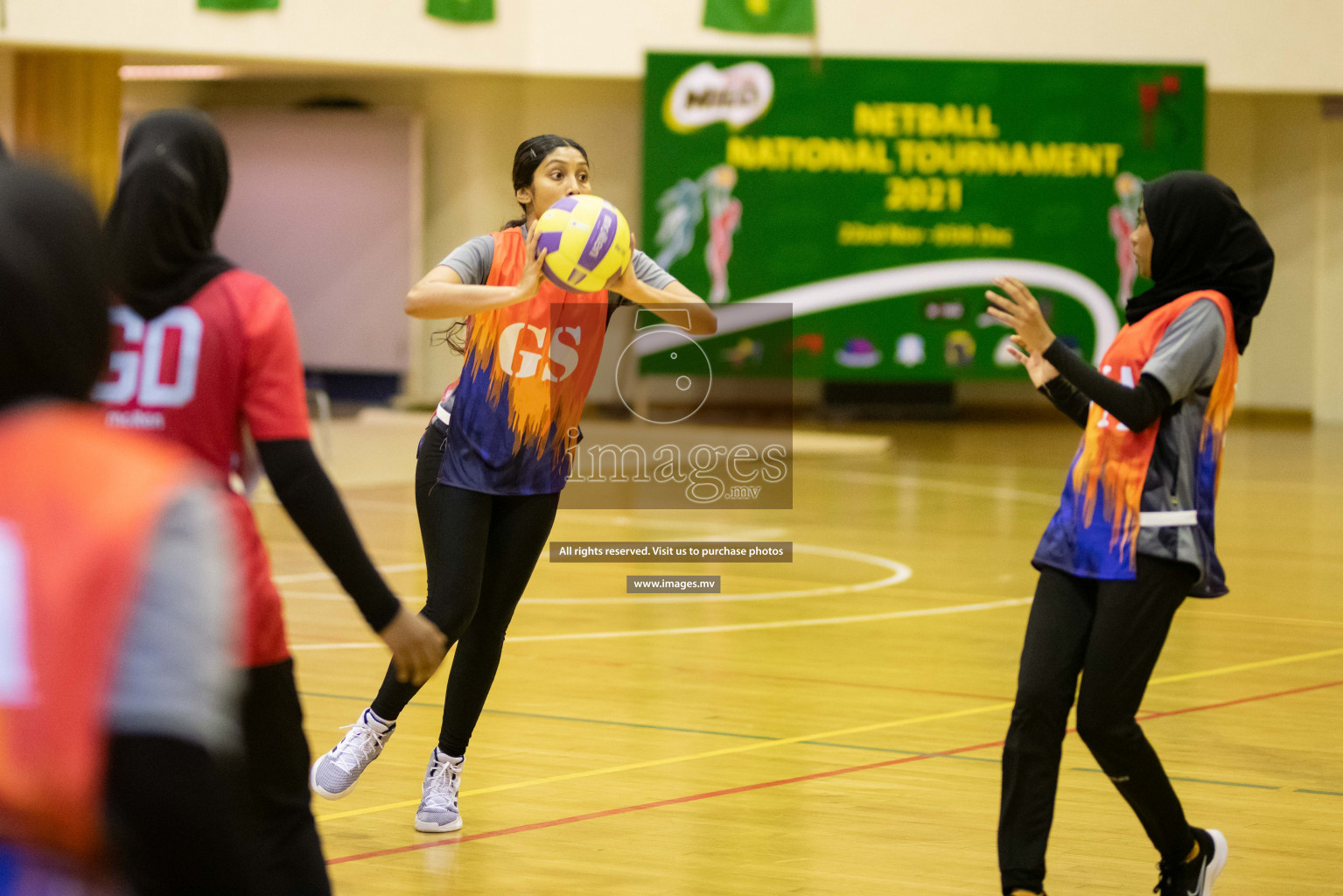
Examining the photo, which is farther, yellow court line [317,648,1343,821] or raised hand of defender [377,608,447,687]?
yellow court line [317,648,1343,821]

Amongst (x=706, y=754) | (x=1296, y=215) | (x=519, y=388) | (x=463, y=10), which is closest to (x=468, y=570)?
(x=519, y=388)

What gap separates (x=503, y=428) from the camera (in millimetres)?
3986

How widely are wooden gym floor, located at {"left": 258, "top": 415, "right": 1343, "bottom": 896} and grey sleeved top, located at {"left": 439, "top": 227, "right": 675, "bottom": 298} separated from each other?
1.35m

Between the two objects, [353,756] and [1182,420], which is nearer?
[1182,420]

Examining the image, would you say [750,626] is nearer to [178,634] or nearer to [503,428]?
[503,428]

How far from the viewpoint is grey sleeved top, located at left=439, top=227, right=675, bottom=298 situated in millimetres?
3961

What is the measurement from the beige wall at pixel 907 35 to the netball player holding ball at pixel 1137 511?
545 inches

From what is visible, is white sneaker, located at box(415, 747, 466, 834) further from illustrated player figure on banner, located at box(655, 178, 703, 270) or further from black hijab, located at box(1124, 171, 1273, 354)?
illustrated player figure on banner, located at box(655, 178, 703, 270)

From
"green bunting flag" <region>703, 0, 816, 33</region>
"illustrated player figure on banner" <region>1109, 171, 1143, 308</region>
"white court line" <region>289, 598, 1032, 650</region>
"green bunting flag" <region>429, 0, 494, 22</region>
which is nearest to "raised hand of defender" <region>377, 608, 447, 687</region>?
"white court line" <region>289, 598, 1032, 650</region>

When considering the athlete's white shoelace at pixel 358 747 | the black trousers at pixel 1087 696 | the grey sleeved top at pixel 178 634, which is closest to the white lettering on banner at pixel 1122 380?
the black trousers at pixel 1087 696

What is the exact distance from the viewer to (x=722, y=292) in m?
17.2

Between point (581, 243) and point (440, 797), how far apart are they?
139 centimetres

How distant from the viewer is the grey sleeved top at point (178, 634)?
1.22 m

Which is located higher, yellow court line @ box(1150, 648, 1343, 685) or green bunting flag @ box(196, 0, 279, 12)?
green bunting flag @ box(196, 0, 279, 12)
